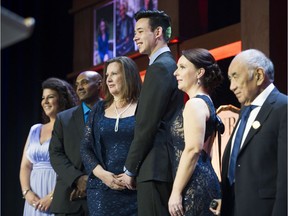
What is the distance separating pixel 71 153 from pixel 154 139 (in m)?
1.02

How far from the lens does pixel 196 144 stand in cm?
259

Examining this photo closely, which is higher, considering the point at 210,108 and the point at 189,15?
the point at 189,15

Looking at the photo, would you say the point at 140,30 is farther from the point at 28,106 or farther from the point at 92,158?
the point at 28,106

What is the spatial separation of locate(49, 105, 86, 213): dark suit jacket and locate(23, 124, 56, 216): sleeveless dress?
337 millimetres

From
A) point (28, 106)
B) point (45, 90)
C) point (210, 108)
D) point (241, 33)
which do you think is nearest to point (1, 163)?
point (28, 106)

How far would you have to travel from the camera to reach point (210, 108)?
8.77 feet

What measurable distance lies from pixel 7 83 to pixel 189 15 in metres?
2.04

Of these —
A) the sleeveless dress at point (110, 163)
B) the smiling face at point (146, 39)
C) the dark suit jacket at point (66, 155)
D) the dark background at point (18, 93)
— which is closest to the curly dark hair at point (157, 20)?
the smiling face at point (146, 39)

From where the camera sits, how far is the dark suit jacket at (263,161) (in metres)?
2.23

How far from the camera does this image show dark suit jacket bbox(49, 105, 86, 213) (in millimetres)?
3689

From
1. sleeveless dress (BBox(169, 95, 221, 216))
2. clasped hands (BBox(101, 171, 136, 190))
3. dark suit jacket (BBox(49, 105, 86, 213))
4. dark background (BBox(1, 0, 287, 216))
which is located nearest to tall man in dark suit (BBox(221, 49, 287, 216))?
sleeveless dress (BBox(169, 95, 221, 216))

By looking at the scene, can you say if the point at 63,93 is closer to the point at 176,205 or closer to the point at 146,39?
the point at 146,39

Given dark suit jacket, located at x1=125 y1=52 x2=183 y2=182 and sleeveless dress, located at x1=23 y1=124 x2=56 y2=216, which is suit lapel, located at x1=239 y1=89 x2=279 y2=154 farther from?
sleeveless dress, located at x1=23 y1=124 x2=56 y2=216

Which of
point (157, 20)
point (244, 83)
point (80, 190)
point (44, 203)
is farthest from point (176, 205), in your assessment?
point (44, 203)
